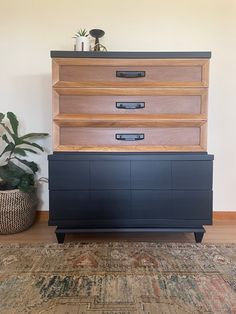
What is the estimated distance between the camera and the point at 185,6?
214 cm

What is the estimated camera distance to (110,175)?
5.60ft

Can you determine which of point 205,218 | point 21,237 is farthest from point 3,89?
point 205,218

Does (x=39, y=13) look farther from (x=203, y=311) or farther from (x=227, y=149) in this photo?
(x=203, y=311)

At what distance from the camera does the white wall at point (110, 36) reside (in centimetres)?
214

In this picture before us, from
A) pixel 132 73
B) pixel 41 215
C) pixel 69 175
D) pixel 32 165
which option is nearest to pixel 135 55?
pixel 132 73

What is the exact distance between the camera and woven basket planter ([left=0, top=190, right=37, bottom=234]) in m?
1.94

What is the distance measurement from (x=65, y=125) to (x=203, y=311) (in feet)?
4.07

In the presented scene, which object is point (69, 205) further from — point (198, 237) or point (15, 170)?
point (198, 237)

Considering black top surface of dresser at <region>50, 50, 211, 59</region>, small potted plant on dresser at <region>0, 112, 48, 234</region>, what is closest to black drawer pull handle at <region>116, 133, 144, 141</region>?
black top surface of dresser at <region>50, 50, 211, 59</region>

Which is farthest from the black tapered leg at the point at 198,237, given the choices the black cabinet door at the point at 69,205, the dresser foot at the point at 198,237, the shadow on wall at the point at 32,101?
the shadow on wall at the point at 32,101

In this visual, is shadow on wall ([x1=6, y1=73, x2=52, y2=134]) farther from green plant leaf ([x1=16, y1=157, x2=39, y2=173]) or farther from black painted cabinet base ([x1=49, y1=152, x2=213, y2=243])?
black painted cabinet base ([x1=49, y1=152, x2=213, y2=243])

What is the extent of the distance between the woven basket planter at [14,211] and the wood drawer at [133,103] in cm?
74

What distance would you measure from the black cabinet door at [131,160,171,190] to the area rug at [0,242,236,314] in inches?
16.1

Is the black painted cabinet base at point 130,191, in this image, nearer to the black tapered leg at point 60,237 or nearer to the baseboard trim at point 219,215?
the black tapered leg at point 60,237
